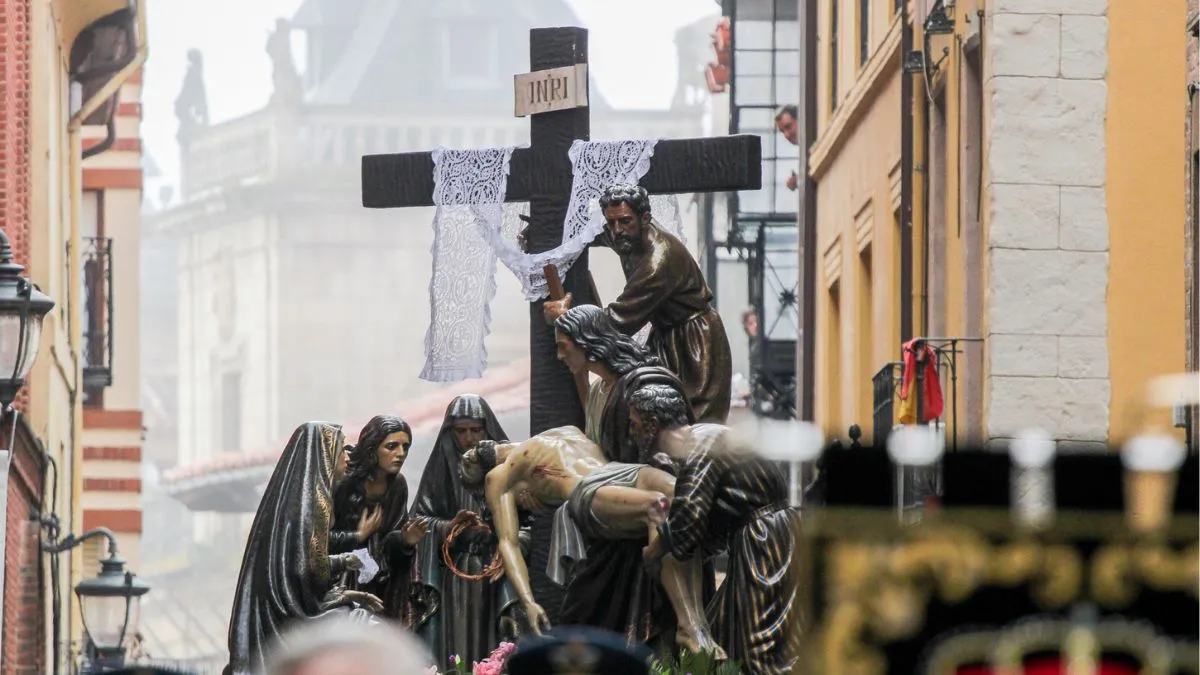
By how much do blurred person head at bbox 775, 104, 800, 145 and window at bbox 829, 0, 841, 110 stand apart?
298 centimetres

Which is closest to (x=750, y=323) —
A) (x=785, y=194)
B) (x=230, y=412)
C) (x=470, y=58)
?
(x=785, y=194)

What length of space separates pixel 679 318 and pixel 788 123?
1943 cm

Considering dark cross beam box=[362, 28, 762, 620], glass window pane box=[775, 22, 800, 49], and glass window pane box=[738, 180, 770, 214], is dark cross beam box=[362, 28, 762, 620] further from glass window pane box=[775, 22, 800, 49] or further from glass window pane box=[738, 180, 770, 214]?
glass window pane box=[775, 22, 800, 49]

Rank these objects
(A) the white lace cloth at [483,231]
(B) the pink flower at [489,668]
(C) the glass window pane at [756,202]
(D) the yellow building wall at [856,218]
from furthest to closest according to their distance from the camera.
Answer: (C) the glass window pane at [756,202] → (D) the yellow building wall at [856,218] → (A) the white lace cloth at [483,231] → (B) the pink flower at [489,668]

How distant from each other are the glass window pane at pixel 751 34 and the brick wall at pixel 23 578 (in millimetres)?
9910

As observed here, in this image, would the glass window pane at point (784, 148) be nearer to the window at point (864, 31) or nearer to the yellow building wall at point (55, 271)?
the window at point (864, 31)

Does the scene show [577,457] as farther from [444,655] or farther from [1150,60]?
[1150,60]

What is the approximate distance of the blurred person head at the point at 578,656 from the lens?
5.32 m

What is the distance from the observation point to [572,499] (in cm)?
1077

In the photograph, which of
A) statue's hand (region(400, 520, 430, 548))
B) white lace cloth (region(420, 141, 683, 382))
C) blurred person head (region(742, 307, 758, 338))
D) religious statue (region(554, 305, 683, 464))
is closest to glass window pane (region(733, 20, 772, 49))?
blurred person head (region(742, 307, 758, 338))

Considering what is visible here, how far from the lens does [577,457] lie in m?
11.0

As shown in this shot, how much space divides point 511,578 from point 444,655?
0.63 metres

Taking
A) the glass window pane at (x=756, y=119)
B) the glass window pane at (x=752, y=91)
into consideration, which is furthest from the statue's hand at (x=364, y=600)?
the glass window pane at (x=752, y=91)

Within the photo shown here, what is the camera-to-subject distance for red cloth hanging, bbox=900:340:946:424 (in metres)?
19.2
